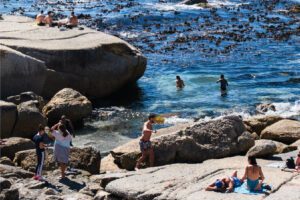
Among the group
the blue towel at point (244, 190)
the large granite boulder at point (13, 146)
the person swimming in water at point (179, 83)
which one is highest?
the blue towel at point (244, 190)

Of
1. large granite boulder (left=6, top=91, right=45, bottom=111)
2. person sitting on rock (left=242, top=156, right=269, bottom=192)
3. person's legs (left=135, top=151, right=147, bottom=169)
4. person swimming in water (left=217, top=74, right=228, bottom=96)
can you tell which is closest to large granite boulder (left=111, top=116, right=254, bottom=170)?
person's legs (left=135, top=151, right=147, bottom=169)

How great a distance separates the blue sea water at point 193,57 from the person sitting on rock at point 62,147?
19.4 feet

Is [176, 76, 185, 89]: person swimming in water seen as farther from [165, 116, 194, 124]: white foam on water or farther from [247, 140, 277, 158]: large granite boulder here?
[247, 140, 277, 158]: large granite boulder

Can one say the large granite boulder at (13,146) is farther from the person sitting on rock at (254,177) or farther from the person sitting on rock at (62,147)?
the person sitting on rock at (254,177)

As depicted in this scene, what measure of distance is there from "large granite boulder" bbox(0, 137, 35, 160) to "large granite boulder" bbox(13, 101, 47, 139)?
2.66 m

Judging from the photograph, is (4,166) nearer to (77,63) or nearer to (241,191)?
(241,191)

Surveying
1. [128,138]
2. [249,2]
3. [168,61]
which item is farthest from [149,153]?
[249,2]

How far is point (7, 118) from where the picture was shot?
911 inches

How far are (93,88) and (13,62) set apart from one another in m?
4.97

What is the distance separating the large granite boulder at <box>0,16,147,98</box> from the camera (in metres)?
27.4

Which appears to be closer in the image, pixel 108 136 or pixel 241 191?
pixel 241 191

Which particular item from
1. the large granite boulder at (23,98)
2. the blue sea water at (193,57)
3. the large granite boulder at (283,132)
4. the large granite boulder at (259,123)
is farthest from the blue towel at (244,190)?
the large granite boulder at (23,98)

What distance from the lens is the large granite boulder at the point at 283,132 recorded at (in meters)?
22.4

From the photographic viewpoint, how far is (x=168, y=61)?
3972 cm
